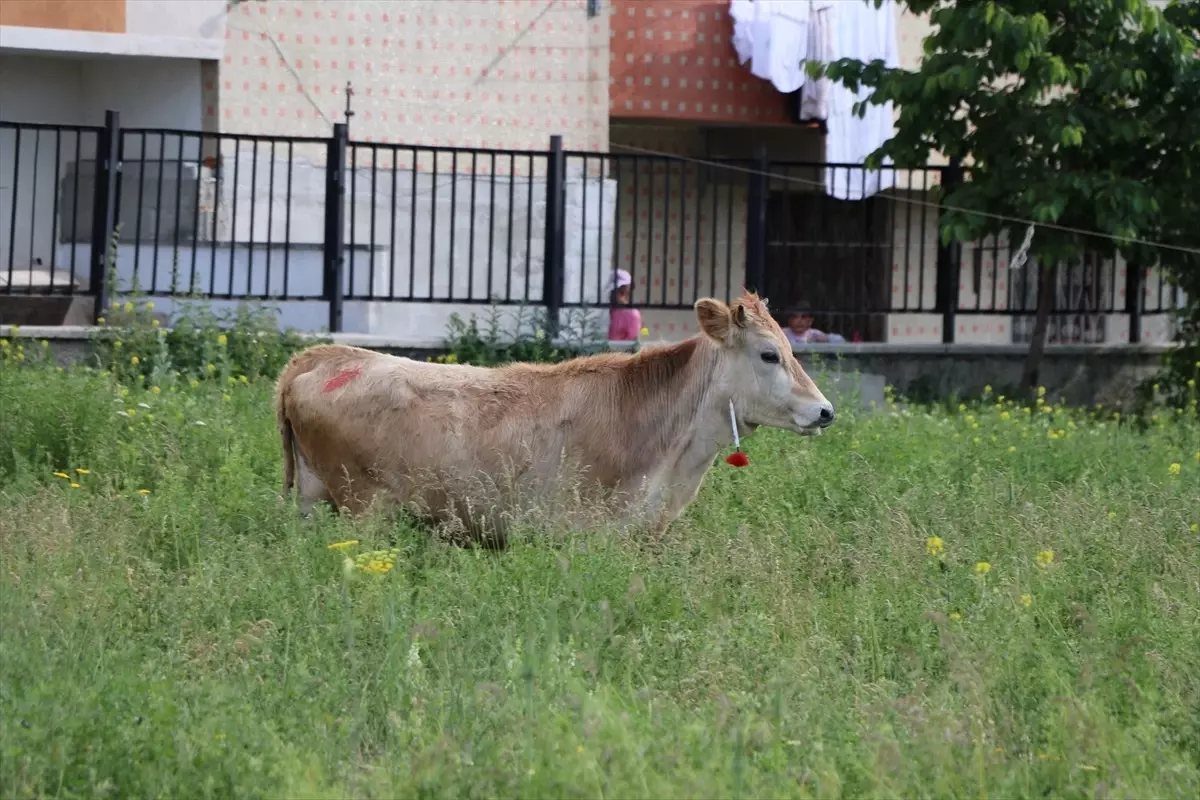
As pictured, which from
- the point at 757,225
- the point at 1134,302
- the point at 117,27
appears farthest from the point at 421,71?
the point at 1134,302

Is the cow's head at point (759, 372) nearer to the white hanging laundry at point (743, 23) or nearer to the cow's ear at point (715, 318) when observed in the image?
the cow's ear at point (715, 318)

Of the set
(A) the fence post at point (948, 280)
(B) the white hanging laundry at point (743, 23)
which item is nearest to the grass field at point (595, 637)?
(A) the fence post at point (948, 280)

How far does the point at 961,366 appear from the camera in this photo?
1464cm

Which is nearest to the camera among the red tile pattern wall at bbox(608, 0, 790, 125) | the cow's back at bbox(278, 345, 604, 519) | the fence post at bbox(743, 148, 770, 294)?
the cow's back at bbox(278, 345, 604, 519)

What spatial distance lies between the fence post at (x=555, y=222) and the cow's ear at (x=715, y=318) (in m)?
5.51

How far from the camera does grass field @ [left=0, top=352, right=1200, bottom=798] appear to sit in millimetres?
4559

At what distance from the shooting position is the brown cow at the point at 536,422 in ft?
25.0

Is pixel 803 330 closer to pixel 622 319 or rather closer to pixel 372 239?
pixel 622 319

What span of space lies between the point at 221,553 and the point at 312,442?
1.06 meters

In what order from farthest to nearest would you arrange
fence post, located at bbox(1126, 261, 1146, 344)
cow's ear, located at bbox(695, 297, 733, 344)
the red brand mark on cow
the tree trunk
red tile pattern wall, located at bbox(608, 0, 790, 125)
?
red tile pattern wall, located at bbox(608, 0, 790, 125), fence post, located at bbox(1126, 261, 1146, 344), the tree trunk, cow's ear, located at bbox(695, 297, 733, 344), the red brand mark on cow

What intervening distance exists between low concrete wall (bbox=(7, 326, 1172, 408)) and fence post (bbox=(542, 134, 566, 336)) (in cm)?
80

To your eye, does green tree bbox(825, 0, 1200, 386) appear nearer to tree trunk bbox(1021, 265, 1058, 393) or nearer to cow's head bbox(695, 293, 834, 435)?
tree trunk bbox(1021, 265, 1058, 393)

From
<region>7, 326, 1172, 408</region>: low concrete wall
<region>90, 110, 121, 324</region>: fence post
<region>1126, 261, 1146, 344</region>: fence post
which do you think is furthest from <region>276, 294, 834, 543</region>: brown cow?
<region>1126, 261, 1146, 344</region>: fence post

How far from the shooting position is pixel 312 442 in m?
7.77
